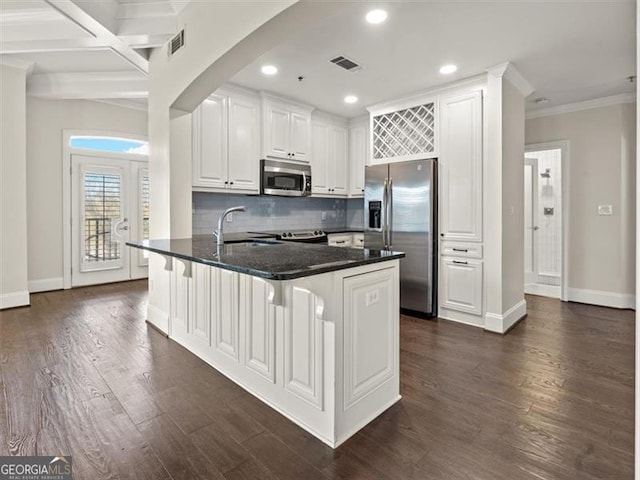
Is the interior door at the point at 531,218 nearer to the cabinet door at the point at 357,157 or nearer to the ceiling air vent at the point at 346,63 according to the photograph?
the cabinet door at the point at 357,157

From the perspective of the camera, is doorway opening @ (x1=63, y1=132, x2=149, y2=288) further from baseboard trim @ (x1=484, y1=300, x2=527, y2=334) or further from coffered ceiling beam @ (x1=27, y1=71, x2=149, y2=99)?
baseboard trim @ (x1=484, y1=300, x2=527, y2=334)

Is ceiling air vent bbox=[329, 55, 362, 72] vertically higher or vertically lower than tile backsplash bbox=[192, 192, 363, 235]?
higher

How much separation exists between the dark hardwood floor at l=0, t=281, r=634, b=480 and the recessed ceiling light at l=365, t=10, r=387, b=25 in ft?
8.48

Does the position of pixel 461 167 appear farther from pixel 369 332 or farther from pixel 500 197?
pixel 369 332

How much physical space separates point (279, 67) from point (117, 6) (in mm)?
1427

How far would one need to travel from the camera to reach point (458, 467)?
1586 mm

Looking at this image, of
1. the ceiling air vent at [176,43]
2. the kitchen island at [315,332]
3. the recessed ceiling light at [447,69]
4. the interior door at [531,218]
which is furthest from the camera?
the interior door at [531,218]

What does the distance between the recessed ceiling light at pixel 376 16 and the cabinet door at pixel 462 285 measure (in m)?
2.45

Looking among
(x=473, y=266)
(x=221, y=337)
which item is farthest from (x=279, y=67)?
(x=473, y=266)

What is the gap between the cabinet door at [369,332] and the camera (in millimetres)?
1801

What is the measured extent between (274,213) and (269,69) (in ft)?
6.50

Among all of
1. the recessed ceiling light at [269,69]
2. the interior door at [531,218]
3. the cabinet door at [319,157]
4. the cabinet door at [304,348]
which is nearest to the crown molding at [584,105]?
the interior door at [531,218]

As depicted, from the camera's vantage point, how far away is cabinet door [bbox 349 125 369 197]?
5297 mm

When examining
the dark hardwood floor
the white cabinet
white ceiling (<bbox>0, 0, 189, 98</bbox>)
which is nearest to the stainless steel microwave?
the white cabinet
